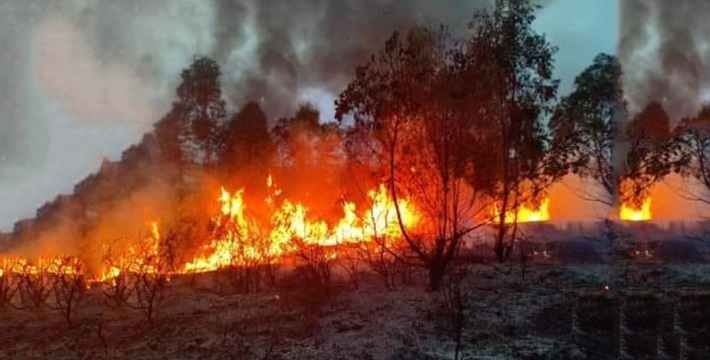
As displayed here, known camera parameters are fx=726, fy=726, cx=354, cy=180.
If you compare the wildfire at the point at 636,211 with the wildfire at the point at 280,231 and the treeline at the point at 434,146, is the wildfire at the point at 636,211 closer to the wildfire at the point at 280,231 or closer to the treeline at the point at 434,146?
the treeline at the point at 434,146

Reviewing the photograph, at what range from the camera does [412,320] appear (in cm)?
1509

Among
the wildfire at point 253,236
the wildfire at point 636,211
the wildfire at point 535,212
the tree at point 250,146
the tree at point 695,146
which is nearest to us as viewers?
the wildfire at point 253,236

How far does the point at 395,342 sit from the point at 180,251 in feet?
48.3

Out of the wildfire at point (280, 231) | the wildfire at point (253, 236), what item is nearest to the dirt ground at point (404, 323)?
the wildfire at point (253, 236)

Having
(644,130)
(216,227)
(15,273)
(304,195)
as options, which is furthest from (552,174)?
(15,273)

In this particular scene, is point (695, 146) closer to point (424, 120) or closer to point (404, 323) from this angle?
point (424, 120)

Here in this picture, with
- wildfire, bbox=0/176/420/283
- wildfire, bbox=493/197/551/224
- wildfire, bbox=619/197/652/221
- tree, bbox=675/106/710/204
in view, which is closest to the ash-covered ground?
wildfire, bbox=0/176/420/283

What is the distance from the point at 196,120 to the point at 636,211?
73.4ft

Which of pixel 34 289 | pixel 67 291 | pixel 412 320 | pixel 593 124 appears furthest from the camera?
pixel 593 124

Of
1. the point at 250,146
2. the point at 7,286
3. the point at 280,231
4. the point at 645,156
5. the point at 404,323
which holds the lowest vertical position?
the point at 404,323

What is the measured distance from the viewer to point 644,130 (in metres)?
30.5

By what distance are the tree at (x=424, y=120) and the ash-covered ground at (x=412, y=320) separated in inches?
77.1

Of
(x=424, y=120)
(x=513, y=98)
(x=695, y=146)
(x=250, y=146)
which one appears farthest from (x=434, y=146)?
(x=250, y=146)

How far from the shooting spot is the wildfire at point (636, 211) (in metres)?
31.7
